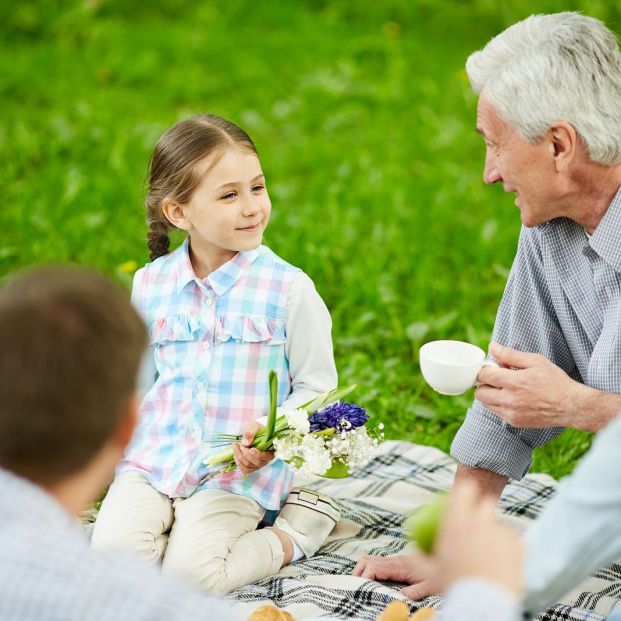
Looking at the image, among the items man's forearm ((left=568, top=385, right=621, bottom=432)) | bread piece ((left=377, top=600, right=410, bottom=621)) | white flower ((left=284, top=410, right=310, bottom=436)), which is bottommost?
bread piece ((left=377, top=600, right=410, bottom=621))

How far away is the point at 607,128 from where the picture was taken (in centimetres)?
269

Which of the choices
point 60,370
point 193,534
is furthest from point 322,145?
point 60,370

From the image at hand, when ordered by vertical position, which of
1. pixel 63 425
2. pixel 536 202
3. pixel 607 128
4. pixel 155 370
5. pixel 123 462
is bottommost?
pixel 123 462

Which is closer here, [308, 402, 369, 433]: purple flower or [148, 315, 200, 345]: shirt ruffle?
[308, 402, 369, 433]: purple flower

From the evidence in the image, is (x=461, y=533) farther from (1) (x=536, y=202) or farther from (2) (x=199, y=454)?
(2) (x=199, y=454)

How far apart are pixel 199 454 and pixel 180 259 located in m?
0.62

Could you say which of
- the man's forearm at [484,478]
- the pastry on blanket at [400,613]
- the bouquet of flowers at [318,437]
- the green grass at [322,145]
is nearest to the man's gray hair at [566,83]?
the bouquet of flowers at [318,437]

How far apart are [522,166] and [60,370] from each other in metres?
1.55

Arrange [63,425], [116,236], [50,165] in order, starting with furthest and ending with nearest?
[50,165] < [116,236] < [63,425]

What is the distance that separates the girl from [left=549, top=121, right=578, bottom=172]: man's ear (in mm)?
855

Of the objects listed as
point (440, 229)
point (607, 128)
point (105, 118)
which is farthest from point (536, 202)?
point (105, 118)

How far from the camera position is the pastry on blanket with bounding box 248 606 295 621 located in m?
2.62

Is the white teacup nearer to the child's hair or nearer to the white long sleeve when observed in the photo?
the white long sleeve

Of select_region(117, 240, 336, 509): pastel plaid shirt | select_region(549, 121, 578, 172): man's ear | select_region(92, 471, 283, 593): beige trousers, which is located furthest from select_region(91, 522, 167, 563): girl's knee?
select_region(549, 121, 578, 172): man's ear
